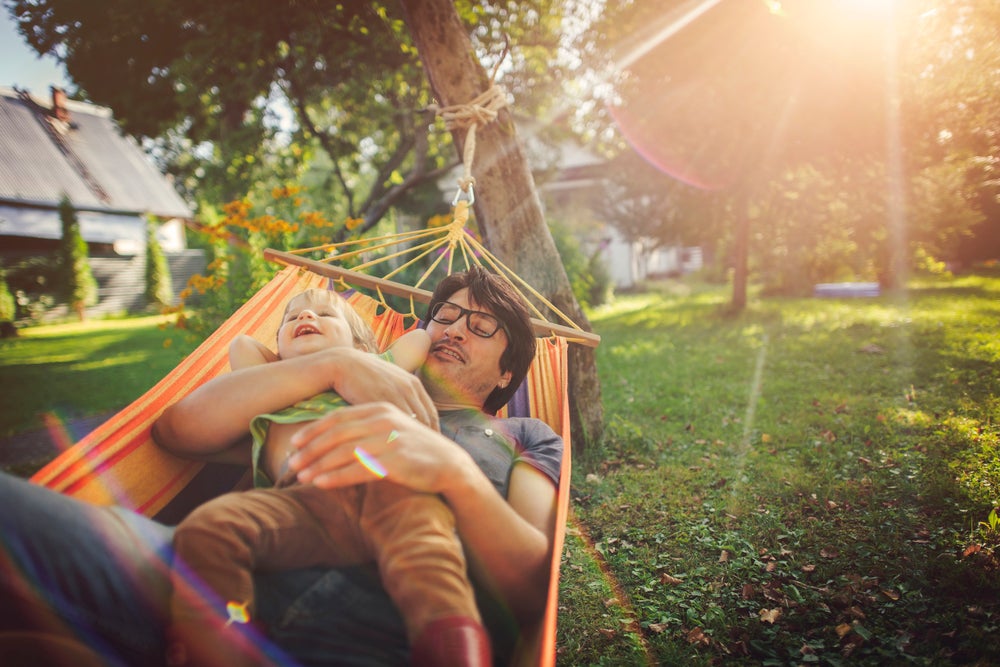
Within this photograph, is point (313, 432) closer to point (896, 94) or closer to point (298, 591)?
point (298, 591)

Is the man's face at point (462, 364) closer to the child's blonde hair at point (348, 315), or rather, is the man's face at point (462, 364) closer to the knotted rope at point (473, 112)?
the child's blonde hair at point (348, 315)

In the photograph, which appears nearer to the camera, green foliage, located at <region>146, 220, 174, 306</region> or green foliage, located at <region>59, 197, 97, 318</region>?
green foliage, located at <region>59, 197, 97, 318</region>

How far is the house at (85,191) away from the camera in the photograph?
14.8m

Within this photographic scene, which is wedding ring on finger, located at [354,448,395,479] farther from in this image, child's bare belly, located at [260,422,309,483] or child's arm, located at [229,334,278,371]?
child's arm, located at [229,334,278,371]

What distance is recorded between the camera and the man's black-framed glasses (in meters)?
Answer: 1.70

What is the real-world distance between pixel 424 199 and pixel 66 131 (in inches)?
536

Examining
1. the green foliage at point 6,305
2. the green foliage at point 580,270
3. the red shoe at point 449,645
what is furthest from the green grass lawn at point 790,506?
the green foliage at point 6,305

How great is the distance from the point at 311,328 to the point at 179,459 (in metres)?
0.48

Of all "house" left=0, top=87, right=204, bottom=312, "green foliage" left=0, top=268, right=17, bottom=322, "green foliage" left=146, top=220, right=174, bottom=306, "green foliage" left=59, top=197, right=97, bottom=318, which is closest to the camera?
"green foliage" left=0, top=268, right=17, bottom=322

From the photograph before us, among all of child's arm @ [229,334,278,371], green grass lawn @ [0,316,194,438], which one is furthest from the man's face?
green grass lawn @ [0,316,194,438]

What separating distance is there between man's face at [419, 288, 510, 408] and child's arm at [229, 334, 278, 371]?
0.43 meters

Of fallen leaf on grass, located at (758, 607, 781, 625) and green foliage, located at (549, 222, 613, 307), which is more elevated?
green foliage, located at (549, 222, 613, 307)

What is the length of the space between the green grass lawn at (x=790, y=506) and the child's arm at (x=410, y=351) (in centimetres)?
101

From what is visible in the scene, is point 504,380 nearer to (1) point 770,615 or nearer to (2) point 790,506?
(1) point 770,615
